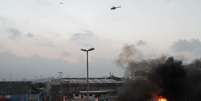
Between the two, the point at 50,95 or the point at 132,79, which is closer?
the point at 132,79

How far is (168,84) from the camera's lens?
52094mm

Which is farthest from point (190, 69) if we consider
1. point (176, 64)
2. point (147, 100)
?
point (147, 100)

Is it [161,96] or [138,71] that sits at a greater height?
[138,71]

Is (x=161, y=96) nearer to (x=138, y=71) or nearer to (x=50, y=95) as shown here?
(x=138, y=71)

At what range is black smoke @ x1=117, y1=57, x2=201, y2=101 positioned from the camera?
170 feet

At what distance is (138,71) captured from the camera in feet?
209

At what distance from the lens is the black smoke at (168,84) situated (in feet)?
170

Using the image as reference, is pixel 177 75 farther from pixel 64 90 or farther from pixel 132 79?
pixel 64 90

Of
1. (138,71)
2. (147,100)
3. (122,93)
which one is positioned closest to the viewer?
(147,100)

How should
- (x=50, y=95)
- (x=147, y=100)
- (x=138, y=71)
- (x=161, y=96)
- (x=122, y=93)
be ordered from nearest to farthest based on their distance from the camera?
(x=161, y=96) → (x=147, y=100) → (x=122, y=93) → (x=138, y=71) → (x=50, y=95)

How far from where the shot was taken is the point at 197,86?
52438mm

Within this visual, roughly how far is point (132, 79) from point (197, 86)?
12.0 meters

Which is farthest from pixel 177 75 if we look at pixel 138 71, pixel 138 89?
pixel 138 71

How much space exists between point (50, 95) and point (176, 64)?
5604 centimetres
